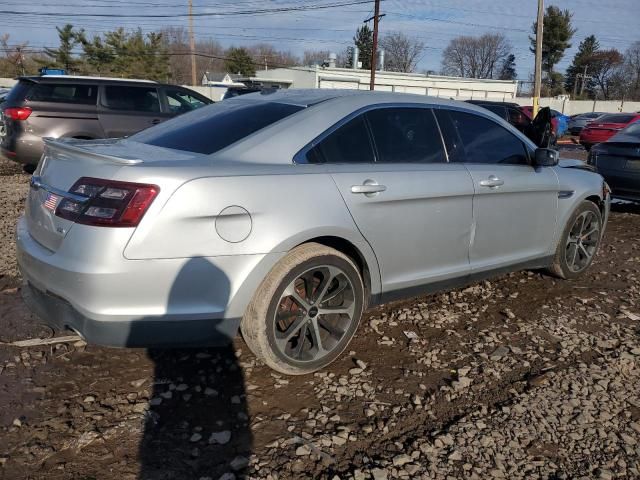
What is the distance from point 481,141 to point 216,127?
79.0 inches

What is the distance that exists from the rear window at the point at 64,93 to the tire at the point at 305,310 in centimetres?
746

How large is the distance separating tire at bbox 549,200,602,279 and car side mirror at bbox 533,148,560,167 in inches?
25.6

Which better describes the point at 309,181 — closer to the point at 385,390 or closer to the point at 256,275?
the point at 256,275

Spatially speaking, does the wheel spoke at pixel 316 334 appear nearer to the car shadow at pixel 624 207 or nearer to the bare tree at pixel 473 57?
the car shadow at pixel 624 207

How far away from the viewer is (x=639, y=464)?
8.11 ft

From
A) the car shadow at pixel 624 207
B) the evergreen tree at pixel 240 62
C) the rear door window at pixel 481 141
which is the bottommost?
the car shadow at pixel 624 207

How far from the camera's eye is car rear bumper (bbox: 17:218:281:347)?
8.25ft

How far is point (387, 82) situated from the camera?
4416 centimetres

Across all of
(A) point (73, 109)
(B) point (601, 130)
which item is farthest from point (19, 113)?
(B) point (601, 130)

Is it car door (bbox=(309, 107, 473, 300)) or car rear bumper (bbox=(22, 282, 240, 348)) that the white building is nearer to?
car door (bbox=(309, 107, 473, 300))

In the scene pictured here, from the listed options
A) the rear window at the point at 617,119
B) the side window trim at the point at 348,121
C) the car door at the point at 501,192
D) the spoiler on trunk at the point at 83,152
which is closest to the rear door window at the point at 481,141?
the car door at the point at 501,192

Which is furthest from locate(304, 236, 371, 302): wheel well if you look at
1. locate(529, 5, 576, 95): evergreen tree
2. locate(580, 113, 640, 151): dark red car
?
locate(529, 5, 576, 95): evergreen tree

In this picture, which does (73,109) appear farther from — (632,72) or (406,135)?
(632,72)

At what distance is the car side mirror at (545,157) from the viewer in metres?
4.30
